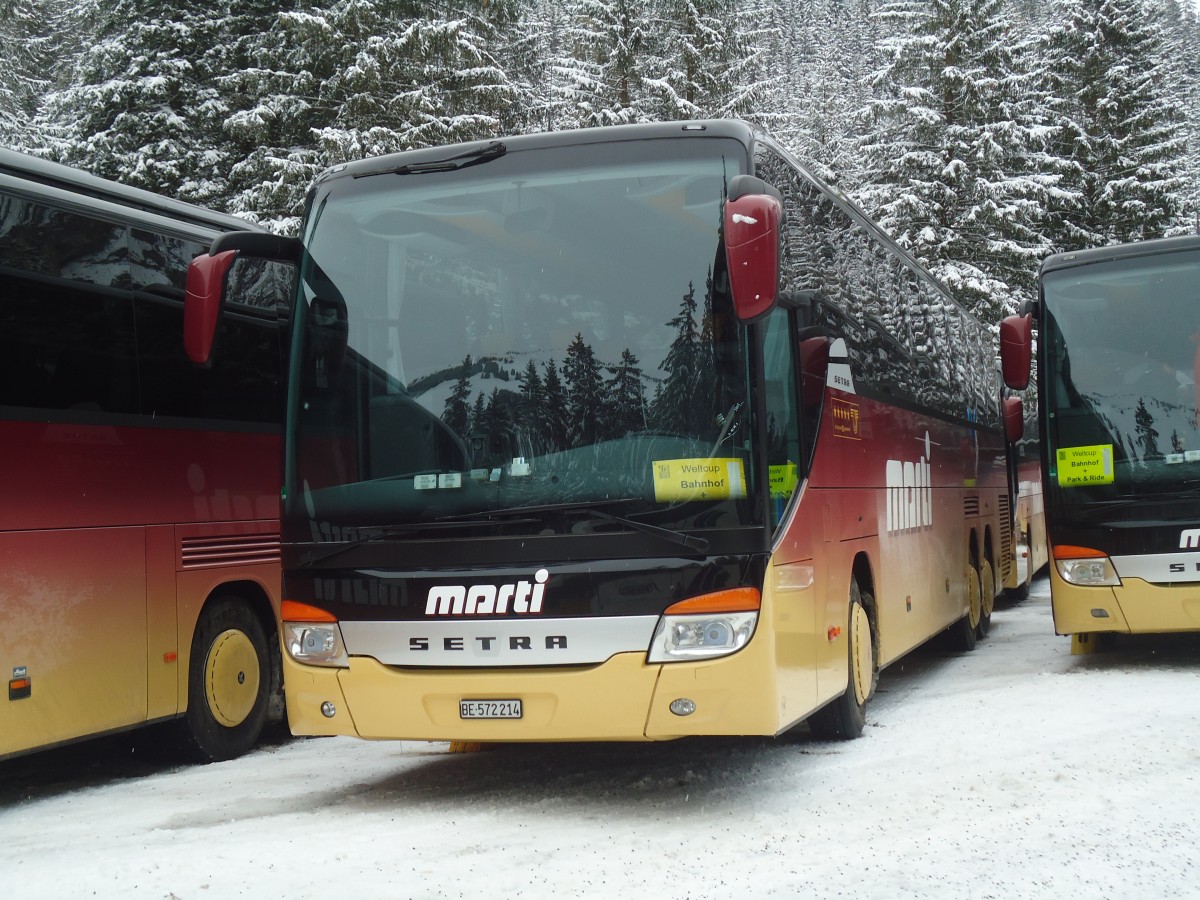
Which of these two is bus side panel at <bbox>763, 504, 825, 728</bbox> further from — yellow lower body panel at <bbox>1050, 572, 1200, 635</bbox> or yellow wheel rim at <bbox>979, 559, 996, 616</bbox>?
yellow wheel rim at <bbox>979, 559, 996, 616</bbox>

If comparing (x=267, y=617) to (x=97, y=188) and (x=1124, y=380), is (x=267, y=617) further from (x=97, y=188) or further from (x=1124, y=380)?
(x=1124, y=380)

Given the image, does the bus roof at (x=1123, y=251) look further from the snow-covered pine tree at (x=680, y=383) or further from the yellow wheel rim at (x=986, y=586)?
the snow-covered pine tree at (x=680, y=383)

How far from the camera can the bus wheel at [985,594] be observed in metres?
15.4

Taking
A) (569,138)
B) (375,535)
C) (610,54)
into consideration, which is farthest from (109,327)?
(610,54)

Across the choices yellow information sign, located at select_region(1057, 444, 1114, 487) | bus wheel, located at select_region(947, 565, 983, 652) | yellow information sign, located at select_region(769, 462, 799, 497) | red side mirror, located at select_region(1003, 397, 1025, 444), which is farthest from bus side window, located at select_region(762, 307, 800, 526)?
red side mirror, located at select_region(1003, 397, 1025, 444)

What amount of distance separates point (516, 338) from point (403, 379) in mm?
623

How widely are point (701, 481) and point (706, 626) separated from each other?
0.69 metres

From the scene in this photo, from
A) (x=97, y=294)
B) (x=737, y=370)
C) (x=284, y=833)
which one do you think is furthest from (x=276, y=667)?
(x=737, y=370)

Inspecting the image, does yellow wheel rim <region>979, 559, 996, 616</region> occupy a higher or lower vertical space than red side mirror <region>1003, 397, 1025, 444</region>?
lower

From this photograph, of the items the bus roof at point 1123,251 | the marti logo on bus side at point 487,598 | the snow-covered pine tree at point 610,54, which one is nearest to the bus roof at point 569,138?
the marti logo on bus side at point 487,598

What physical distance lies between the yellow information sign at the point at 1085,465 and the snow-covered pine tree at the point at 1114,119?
2617 cm

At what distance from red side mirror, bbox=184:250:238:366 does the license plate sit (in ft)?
7.09

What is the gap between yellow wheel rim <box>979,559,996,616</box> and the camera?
51.0 ft

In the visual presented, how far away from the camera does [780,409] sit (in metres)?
7.54
